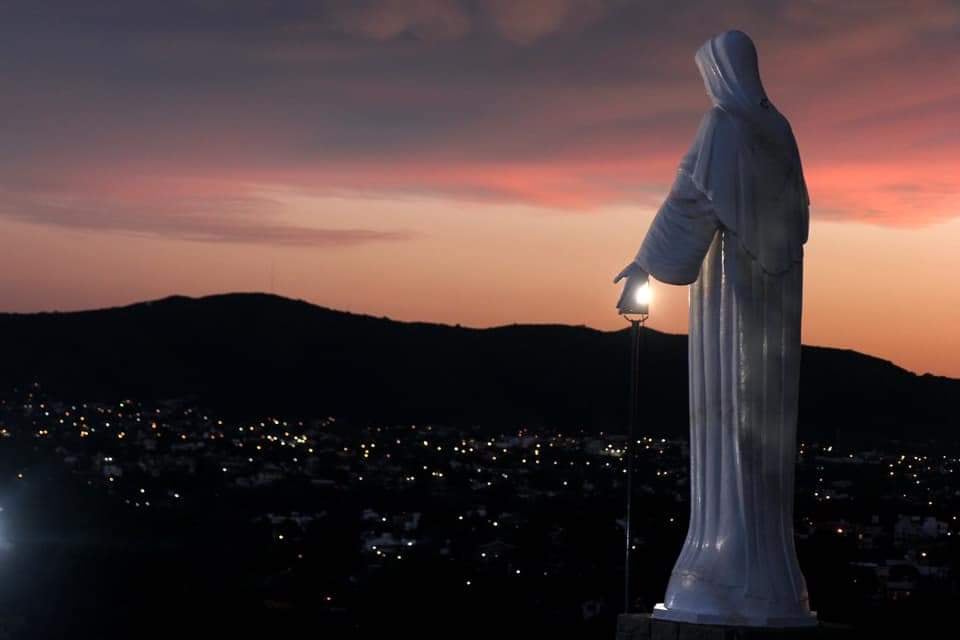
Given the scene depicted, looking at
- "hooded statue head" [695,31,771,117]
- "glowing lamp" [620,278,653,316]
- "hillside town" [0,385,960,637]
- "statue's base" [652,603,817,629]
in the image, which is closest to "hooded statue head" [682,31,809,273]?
"hooded statue head" [695,31,771,117]

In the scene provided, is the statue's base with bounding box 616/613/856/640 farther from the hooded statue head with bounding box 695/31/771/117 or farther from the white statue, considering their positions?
the hooded statue head with bounding box 695/31/771/117

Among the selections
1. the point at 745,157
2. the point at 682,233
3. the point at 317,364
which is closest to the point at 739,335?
the point at 682,233

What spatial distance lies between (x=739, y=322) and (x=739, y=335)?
76 millimetres

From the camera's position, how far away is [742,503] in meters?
11.4

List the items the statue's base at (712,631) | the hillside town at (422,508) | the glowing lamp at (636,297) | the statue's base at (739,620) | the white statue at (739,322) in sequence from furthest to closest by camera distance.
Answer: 1. the hillside town at (422,508)
2. the glowing lamp at (636,297)
3. the white statue at (739,322)
4. the statue's base at (739,620)
5. the statue's base at (712,631)

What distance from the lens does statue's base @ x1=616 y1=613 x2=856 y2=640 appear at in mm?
10984

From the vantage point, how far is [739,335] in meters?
11.5

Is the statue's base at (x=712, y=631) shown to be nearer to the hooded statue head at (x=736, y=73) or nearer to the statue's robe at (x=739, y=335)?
the statue's robe at (x=739, y=335)

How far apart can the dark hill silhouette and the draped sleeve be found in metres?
50.3

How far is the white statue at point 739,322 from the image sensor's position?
11.3 meters

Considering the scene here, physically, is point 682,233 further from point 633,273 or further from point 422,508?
point 422,508

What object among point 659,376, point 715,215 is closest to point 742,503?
point 715,215

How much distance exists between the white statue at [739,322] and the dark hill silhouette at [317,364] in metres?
50.2

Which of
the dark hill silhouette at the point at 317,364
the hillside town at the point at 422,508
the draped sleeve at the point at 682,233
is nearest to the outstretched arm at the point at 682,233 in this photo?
the draped sleeve at the point at 682,233
